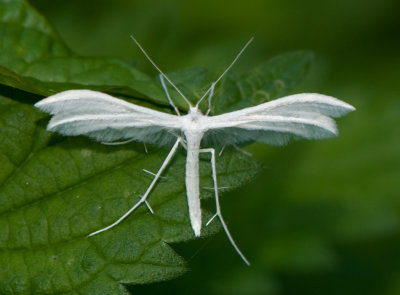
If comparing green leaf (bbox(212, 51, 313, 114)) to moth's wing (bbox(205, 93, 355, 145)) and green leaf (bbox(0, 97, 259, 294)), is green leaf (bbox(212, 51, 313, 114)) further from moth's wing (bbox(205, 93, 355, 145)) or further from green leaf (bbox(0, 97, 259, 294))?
green leaf (bbox(0, 97, 259, 294))

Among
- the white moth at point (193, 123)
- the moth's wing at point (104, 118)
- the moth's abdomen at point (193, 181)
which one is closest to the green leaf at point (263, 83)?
the white moth at point (193, 123)

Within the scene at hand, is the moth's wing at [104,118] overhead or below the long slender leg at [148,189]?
overhead

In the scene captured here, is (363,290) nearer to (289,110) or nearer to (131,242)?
(289,110)

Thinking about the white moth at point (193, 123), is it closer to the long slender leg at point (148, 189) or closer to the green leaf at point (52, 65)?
the long slender leg at point (148, 189)

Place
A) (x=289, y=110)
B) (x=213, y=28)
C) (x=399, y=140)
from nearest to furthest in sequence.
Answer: (x=289, y=110)
(x=399, y=140)
(x=213, y=28)

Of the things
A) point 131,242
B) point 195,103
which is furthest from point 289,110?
point 131,242

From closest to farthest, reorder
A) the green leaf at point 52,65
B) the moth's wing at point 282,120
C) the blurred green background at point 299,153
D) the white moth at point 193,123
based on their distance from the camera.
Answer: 1. the white moth at point 193,123
2. the moth's wing at point 282,120
3. the green leaf at point 52,65
4. the blurred green background at point 299,153
